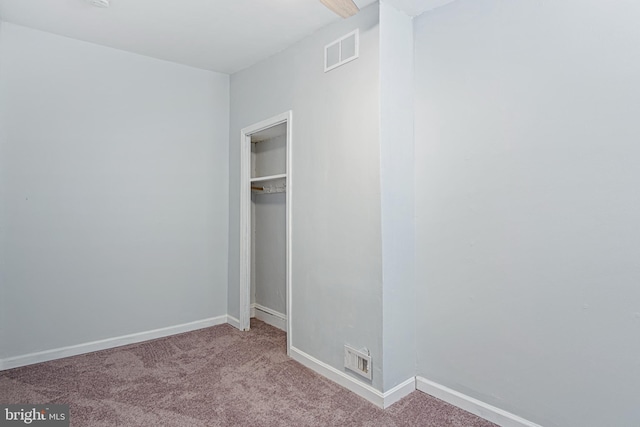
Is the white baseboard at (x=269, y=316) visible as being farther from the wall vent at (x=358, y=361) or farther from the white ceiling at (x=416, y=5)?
the white ceiling at (x=416, y=5)

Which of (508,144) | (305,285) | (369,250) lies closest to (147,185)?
(305,285)

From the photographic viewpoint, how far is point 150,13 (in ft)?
8.17

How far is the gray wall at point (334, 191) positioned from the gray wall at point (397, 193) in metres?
0.05

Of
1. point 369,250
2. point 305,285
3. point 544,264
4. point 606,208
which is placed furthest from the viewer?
point 305,285

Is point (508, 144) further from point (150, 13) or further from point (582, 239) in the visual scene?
point (150, 13)

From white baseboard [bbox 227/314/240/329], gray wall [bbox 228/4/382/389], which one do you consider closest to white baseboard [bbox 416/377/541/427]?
gray wall [bbox 228/4/382/389]

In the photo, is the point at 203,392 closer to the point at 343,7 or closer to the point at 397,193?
the point at 397,193

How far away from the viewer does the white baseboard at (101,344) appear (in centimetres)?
266

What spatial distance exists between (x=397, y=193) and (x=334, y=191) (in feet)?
1.48

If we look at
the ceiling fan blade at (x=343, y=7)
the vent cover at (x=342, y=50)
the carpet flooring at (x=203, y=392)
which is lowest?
the carpet flooring at (x=203, y=392)

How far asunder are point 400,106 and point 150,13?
1.86m

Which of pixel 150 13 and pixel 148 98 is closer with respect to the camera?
pixel 150 13

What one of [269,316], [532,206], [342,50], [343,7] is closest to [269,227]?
[269,316]

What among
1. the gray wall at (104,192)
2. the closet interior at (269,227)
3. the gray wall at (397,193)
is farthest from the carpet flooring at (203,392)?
the closet interior at (269,227)
